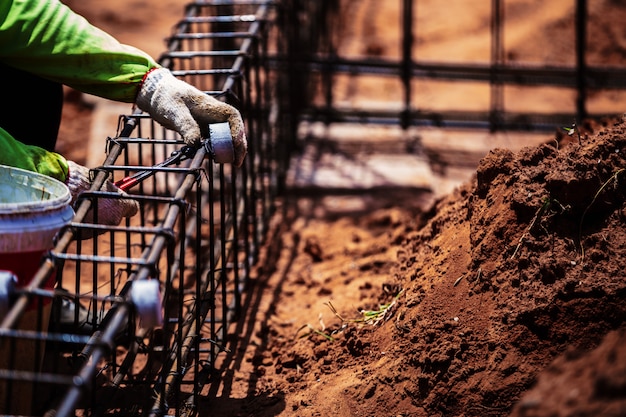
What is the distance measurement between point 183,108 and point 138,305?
116cm

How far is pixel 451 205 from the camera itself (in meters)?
5.18

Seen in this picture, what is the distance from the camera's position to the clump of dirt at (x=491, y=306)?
3770mm

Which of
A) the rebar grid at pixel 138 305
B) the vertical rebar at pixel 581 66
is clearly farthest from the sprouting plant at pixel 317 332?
the vertical rebar at pixel 581 66

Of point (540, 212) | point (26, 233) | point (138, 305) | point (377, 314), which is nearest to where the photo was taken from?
point (138, 305)

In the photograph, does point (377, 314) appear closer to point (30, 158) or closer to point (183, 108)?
point (183, 108)

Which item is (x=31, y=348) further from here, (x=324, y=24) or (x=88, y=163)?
(x=324, y=24)

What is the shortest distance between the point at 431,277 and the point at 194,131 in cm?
121

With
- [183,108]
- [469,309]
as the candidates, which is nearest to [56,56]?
[183,108]

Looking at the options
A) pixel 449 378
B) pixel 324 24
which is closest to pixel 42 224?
pixel 449 378

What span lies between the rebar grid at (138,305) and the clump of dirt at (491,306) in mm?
459

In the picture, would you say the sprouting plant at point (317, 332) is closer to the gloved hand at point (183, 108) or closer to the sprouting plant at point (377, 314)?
the sprouting plant at point (377, 314)

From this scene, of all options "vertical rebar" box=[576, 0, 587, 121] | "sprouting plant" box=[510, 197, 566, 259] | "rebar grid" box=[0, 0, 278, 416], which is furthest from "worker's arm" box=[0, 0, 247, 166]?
"vertical rebar" box=[576, 0, 587, 121]

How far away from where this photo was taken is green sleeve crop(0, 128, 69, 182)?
3.87 meters

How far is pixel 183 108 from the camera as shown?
4.08 meters
